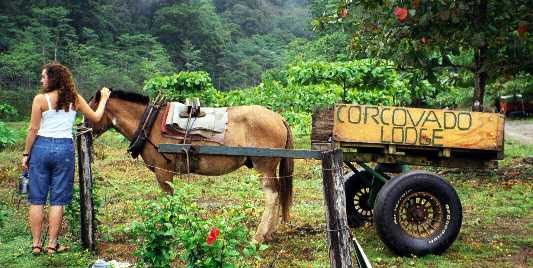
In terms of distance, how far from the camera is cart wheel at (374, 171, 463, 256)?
6.14 meters

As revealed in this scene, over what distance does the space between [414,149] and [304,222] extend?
219cm

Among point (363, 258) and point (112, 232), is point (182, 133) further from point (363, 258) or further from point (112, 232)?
point (363, 258)

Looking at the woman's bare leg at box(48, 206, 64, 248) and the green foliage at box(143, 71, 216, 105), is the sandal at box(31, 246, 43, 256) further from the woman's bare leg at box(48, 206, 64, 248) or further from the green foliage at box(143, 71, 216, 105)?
the green foliage at box(143, 71, 216, 105)

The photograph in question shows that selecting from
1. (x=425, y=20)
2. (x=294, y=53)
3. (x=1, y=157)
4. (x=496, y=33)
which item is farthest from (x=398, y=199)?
(x=294, y=53)

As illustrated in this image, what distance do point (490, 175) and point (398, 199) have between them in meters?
6.68

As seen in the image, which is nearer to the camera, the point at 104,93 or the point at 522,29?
the point at 104,93

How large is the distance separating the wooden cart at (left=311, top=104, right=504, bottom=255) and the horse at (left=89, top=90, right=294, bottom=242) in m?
1.08

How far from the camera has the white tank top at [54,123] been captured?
593 cm

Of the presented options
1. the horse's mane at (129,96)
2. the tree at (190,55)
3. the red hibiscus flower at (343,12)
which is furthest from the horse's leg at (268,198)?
the tree at (190,55)

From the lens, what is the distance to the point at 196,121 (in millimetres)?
7055

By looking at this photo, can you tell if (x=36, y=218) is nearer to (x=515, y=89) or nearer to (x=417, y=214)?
(x=417, y=214)

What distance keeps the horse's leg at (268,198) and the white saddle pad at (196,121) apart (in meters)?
0.63

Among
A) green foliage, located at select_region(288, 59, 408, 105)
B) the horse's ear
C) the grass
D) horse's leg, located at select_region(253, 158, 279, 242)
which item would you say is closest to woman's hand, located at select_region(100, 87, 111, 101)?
the horse's ear

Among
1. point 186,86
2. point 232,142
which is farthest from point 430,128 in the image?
point 186,86
